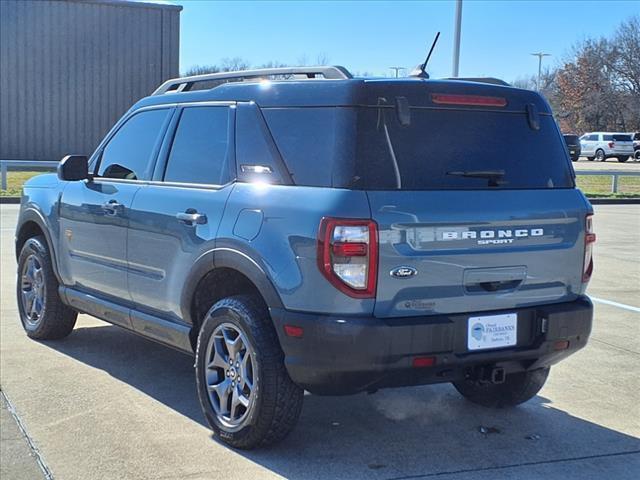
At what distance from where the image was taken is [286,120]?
4301 mm

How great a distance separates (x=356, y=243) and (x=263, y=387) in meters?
0.90

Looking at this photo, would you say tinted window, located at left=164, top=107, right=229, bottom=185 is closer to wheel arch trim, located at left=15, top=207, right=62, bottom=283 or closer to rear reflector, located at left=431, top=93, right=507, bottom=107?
rear reflector, located at left=431, top=93, right=507, bottom=107

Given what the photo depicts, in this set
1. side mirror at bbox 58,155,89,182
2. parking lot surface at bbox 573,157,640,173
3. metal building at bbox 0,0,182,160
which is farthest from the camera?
parking lot surface at bbox 573,157,640,173

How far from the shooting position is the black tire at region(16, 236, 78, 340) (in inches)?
249

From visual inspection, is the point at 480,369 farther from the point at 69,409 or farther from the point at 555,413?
the point at 69,409

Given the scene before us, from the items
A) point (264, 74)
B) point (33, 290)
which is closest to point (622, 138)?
point (33, 290)

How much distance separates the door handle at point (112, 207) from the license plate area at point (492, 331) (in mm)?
2491

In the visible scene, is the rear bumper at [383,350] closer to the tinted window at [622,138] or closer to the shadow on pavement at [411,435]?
the shadow on pavement at [411,435]

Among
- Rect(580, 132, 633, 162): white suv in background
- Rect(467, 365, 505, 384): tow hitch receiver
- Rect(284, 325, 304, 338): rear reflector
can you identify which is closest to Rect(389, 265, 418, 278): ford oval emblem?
Rect(284, 325, 304, 338): rear reflector

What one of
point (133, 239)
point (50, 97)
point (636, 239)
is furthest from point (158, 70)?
point (133, 239)

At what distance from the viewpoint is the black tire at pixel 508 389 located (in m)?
4.95

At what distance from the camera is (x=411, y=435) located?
4609mm

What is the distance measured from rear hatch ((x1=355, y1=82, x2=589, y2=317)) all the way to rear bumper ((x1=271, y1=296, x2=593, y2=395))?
86 mm

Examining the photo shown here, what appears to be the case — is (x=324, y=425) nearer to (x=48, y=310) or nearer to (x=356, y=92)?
(x=356, y=92)
